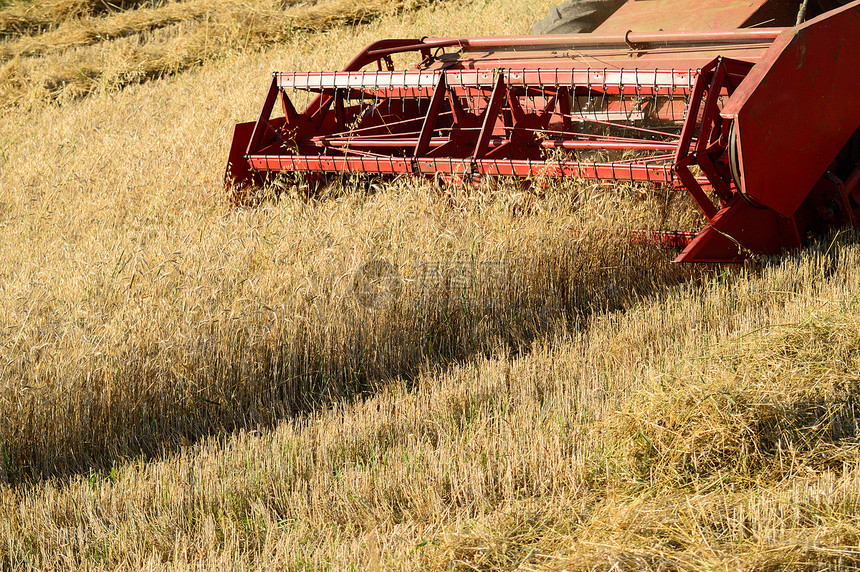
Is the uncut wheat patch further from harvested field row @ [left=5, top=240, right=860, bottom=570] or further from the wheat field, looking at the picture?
harvested field row @ [left=5, top=240, right=860, bottom=570]

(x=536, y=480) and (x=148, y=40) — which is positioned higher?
(x=148, y=40)

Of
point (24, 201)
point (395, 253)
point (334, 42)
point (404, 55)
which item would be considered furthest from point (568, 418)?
point (334, 42)

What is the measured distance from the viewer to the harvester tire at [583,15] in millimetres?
6668

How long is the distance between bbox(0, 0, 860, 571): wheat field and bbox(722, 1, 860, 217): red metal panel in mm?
361

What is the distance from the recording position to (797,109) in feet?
12.8

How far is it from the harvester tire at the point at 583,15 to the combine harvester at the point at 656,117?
0.49m

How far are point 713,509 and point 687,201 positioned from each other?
274 cm

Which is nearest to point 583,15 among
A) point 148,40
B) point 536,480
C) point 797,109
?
point 797,109

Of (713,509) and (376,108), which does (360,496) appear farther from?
(376,108)

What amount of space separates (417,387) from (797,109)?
6.61 feet

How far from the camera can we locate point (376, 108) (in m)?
5.61

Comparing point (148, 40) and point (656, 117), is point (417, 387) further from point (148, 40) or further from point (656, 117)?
point (148, 40)

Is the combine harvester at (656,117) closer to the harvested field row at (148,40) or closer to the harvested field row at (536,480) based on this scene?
the harvested field row at (536,480)

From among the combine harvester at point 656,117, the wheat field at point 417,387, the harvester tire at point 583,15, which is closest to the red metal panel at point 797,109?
the combine harvester at point 656,117
